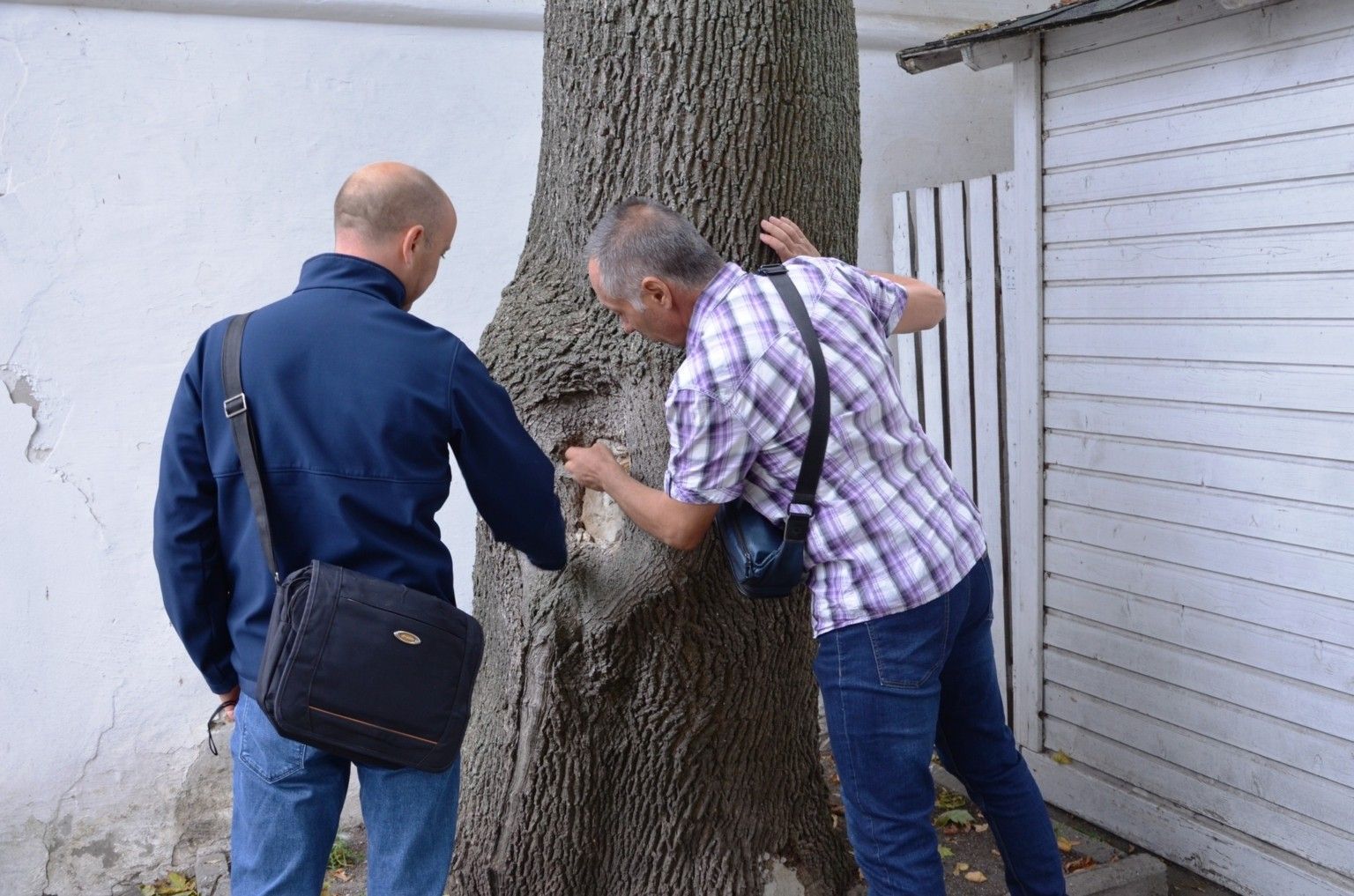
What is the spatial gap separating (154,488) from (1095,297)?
10.6 ft

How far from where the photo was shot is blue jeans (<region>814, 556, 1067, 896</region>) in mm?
2490

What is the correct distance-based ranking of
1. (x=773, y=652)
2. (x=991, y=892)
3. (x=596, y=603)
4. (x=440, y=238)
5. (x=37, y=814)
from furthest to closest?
(x=37, y=814) → (x=991, y=892) → (x=773, y=652) → (x=596, y=603) → (x=440, y=238)

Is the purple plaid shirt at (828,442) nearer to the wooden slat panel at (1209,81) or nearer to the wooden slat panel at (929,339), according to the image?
the wooden slat panel at (1209,81)

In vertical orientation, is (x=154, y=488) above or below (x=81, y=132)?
below

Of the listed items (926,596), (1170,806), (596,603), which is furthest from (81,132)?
(1170,806)

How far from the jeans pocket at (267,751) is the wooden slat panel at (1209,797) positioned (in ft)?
9.43

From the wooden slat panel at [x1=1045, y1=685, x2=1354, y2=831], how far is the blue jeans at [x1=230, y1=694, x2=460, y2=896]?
2517 millimetres

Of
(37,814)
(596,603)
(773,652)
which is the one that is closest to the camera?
(596,603)

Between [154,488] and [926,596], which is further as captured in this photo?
[154,488]

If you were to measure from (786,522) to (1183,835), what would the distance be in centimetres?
228

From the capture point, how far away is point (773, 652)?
3158 millimetres

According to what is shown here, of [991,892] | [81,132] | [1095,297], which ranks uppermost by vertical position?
[81,132]

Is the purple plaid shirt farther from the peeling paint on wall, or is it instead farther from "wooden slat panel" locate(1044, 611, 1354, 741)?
the peeling paint on wall

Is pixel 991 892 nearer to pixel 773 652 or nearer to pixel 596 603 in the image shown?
pixel 773 652
